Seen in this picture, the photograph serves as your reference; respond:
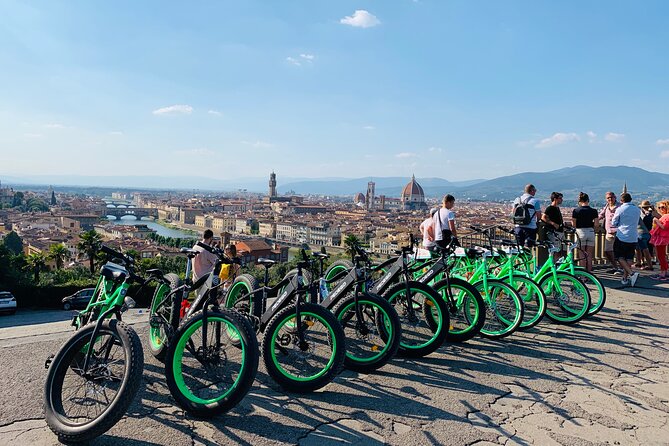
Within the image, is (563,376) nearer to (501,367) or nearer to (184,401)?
(501,367)

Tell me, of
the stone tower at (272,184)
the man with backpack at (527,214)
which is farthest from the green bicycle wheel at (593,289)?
the stone tower at (272,184)

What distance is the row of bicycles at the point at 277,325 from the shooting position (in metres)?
2.64

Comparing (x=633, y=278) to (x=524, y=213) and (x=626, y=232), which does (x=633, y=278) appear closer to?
(x=626, y=232)

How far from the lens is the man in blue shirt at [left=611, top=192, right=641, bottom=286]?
7.12 meters

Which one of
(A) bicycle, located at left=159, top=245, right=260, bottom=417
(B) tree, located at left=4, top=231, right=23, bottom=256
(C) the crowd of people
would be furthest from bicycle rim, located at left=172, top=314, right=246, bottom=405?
(B) tree, located at left=4, top=231, right=23, bottom=256

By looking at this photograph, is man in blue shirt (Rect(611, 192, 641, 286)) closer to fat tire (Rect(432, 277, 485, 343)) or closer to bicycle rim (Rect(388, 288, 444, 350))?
fat tire (Rect(432, 277, 485, 343))

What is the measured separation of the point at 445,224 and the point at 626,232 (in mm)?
3058

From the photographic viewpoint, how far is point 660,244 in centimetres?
780

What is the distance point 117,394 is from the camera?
8.07 feet

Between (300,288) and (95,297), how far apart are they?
1.37 metres

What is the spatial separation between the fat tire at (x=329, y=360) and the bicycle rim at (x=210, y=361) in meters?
0.33

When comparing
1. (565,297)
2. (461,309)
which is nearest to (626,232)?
(565,297)

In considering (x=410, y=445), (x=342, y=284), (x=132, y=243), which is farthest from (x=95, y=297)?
(x=132, y=243)

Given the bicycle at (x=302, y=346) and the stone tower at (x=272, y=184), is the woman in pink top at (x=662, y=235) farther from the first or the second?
the stone tower at (x=272, y=184)
